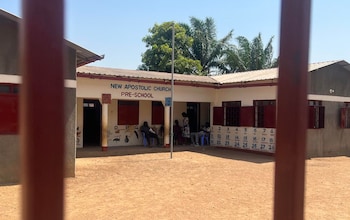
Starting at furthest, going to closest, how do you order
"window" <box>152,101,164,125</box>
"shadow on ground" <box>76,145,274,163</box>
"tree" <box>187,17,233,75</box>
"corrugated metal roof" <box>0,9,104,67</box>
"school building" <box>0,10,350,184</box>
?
1. "tree" <box>187,17,233,75</box>
2. "window" <box>152,101,164,125</box>
3. "school building" <box>0,10,350,184</box>
4. "shadow on ground" <box>76,145,274,163</box>
5. "corrugated metal roof" <box>0,9,104,67</box>

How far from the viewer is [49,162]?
35.2 inches

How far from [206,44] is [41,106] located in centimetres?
2633

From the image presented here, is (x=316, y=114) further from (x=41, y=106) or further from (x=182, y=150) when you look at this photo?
(x=41, y=106)

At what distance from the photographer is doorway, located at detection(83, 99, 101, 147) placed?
15762 millimetres

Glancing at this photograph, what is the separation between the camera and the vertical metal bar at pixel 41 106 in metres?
0.87

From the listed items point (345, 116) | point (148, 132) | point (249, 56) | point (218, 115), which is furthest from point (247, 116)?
point (249, 56)

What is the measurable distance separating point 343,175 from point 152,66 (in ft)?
61.0

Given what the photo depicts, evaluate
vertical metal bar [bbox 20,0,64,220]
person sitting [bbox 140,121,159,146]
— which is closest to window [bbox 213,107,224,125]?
person sitting [bbox 140,121,159,146]

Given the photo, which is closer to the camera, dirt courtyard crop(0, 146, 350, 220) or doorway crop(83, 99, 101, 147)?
dirt courtyard crop(0, 146, 350, 220)

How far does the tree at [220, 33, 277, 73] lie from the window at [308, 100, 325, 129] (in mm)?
11082

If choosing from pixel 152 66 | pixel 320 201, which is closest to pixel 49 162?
pixel 320 201

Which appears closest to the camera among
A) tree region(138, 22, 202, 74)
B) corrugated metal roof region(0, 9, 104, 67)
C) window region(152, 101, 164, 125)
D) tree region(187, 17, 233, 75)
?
corrugated metal roof region(0, 9, 104, 67)

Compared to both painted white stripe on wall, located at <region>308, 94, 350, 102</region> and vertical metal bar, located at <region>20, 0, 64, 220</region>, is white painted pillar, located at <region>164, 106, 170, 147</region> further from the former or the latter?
vertical metal bar, located at <region>20, 0, 64, 220</region>

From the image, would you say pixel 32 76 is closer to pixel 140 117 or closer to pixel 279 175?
pixel 279 175
